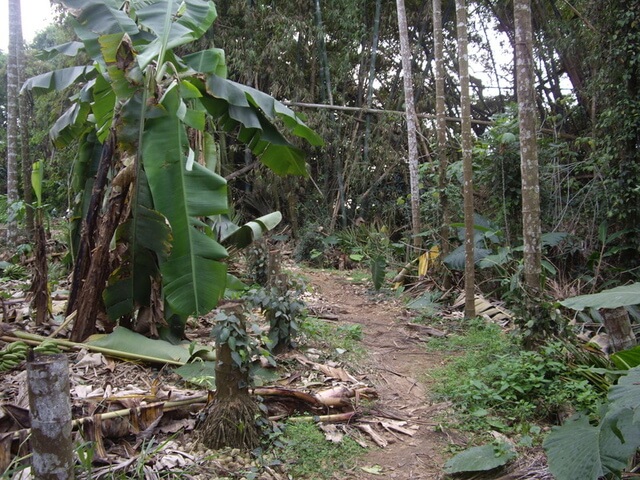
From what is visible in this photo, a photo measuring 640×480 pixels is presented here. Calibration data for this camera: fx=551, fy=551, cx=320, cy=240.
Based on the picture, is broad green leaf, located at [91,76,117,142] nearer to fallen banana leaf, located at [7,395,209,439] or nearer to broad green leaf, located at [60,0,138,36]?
broad green leaf, located at [60,0,138,36]

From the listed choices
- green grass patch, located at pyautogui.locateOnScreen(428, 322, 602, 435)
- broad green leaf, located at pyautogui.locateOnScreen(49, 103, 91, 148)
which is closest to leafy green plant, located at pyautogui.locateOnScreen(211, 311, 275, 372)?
green grass patch, located at pyautogui.locateOnScreen(428, 322, 602, 435)

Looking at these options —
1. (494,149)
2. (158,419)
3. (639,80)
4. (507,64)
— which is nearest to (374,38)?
(507,64)

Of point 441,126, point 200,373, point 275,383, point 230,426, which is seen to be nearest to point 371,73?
point 441,126

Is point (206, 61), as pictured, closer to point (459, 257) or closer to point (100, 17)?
point (100, 17)

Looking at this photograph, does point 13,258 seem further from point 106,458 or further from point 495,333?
point 495,333

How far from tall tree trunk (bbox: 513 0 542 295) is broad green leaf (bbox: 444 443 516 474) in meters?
2.15

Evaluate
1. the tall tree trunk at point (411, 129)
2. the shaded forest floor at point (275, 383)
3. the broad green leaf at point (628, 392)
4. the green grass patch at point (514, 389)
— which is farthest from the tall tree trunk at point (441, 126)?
the broad green leaf at point (628, 392)

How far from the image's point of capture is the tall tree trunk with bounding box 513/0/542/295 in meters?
5.24

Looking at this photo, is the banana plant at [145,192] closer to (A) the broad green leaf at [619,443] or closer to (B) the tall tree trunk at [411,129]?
(A) the broad green leaf at [619,443]

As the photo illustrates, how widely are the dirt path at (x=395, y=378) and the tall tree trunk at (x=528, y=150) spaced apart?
1.39 metres

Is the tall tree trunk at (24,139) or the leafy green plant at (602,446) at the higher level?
the tall tree trunk at (24,139)

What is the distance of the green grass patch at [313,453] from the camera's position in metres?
3.33

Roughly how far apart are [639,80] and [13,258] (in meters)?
9.38

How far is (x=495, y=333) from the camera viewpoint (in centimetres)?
607
